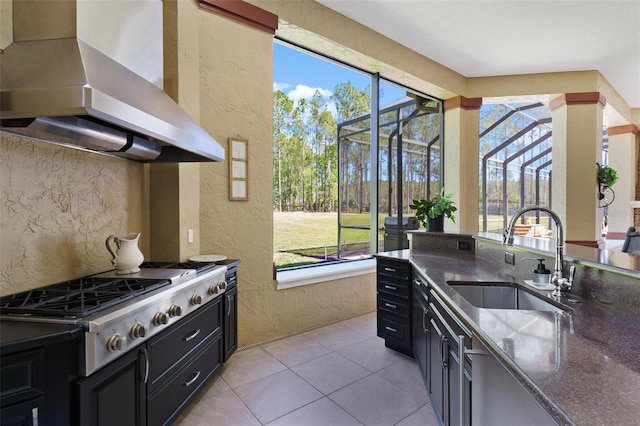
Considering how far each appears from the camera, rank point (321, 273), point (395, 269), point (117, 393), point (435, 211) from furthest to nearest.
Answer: point (321, 273)
point (435, 211)
point (395, 269)
point (117, 393)

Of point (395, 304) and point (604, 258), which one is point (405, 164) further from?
point (604, 258)

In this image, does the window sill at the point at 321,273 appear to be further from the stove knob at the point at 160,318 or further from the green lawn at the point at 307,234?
the stove knob at the point at 160,318

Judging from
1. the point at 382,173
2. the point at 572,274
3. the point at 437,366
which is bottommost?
the point at 437,366

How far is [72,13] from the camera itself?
1590 millimetres

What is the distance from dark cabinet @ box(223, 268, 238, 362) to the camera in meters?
2.47

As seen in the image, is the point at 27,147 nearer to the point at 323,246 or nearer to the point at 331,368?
the point at 331,368

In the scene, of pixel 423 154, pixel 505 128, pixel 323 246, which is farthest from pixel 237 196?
pixel 505 128

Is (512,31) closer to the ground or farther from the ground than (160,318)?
farther from the ground

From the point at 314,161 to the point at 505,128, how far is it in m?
4.60

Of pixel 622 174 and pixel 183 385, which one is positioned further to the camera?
pixel 622 174

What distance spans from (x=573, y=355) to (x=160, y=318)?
1.74m

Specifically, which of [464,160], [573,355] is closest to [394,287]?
[573,355]

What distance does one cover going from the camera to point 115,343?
135cm

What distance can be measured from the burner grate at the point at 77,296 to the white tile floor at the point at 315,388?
94 centimetres
